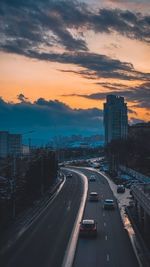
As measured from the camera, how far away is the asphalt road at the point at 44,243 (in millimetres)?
19027

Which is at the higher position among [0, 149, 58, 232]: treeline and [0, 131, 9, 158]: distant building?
[0, 131, 9, 158]: distant building

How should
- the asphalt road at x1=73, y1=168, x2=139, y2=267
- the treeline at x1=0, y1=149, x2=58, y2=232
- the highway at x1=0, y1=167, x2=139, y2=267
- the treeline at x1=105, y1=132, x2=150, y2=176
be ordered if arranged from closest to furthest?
the asphalt road at x1=73, y1=168, x2=139, y2=267
the highway at x1=0, y1=167, x2=139, y2=267
the treeline at x1=0, y1=149, x2=58, y2=232
the treeline at x1=105, y1=132, x2=150, y2=176

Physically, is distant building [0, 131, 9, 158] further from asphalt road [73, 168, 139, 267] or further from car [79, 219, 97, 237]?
car [79, 219, 97, 237]

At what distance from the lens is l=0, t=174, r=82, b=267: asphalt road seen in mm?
19027

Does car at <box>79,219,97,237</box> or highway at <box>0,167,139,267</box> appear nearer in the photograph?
highway at <box>0,167,139,267</box>

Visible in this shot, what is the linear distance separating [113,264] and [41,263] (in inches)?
176

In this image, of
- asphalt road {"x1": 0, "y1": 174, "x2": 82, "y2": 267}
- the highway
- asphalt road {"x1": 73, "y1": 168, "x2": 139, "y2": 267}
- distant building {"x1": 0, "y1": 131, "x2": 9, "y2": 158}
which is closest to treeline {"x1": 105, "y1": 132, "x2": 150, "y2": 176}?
asphalt road {"x1": 0, "y1": 174, "x2": 82, "y2": 267}

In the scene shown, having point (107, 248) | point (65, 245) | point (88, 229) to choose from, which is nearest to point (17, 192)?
point (88, 229)

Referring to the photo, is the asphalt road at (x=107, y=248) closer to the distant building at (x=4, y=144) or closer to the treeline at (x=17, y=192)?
the treeline at (x=17, y=192)

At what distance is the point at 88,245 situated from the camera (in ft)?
74.0

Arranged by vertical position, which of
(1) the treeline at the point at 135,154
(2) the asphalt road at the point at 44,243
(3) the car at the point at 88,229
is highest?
(1) the treeline at the point at 135,154

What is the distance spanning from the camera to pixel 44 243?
76.6 ft

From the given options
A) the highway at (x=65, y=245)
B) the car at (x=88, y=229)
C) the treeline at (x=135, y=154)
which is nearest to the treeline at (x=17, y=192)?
the highway at (x=65, y=245)

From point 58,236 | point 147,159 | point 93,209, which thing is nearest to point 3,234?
point 58,236
